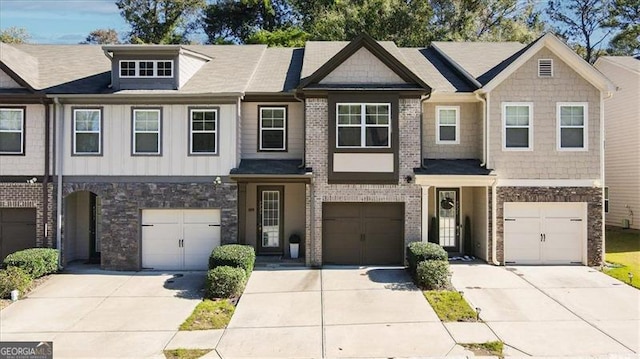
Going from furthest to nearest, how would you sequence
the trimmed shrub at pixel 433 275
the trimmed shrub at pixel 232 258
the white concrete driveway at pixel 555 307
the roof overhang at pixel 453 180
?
the roof overhang at pixel 453 180, the trimmed shrub at pixel 232 258, the trimmed shrub at pixel 433 275, the white concrete driveway at pixel 555 307

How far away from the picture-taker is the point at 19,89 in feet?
48.3

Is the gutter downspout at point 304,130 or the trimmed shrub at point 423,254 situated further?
the gutter downspout at point 304,130

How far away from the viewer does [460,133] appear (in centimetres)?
1580

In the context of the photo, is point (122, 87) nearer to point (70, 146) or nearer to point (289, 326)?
point (70, 146)

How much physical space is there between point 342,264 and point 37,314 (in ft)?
28.8

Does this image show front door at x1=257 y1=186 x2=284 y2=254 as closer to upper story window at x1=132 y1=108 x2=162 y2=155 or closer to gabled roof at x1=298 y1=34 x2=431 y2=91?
upper story window at x1=132 y1=108 x2=162 y2=155

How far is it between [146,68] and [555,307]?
14.7m

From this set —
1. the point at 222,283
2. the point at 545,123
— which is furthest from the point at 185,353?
the point at 545,123

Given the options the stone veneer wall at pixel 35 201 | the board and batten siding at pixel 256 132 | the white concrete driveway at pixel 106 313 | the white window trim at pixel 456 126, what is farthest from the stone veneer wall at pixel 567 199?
the stone veneer wall at pixel 35 201

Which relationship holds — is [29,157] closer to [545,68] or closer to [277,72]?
[277,72]

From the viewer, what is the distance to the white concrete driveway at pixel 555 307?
30.3 feet

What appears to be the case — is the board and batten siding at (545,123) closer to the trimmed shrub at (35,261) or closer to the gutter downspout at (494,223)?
the gutter downspout at (494,223)

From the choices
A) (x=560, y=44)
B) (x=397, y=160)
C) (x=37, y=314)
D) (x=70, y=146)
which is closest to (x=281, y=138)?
(x=397, y=160)

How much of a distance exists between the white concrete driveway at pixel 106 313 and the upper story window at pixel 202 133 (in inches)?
162
